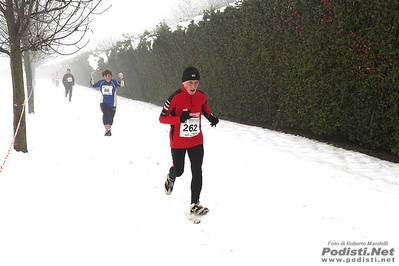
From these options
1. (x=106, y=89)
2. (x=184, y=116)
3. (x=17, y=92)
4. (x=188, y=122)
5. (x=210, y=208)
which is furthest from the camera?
(x=106, y=89)

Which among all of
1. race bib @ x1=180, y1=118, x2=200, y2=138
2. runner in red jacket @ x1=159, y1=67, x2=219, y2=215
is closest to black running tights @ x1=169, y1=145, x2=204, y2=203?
runner in red jacket @ x1=159, y1=67, x2=219, y2=215

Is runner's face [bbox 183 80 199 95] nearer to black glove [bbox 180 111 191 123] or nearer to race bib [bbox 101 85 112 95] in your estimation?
black glove [bbox 180 111 191 123]

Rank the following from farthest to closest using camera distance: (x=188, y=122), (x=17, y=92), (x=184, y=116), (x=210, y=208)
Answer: (x=17, y=92)
(x=210, y=208)
(x=188, y=122)
(x=184, y=116)

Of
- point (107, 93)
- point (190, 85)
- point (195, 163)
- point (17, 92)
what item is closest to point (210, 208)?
point (195, 163)

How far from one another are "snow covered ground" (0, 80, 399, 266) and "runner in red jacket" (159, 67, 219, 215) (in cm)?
57

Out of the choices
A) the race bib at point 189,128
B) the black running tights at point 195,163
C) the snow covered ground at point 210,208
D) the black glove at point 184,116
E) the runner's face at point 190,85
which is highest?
the runner's face at point 190,85

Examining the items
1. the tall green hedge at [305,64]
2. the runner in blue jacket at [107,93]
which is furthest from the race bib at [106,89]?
the tall green hedge at [305,64]

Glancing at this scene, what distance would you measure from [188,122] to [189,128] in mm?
79

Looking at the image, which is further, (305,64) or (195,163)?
(305,64)

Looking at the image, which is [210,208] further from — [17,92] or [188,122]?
[17,92]

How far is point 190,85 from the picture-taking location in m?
3.97

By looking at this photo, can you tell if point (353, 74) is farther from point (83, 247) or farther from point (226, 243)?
point (83, 247)

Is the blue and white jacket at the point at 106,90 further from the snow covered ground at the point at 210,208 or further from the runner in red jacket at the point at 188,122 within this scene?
the runner in red jacket at the point at 188,122

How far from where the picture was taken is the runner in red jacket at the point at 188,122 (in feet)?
13.0
